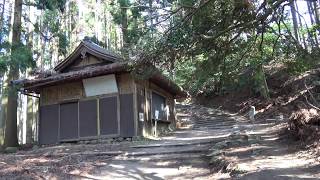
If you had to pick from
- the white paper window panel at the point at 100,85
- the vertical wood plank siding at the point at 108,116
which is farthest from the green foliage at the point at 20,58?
the vertical wood plank siding at the point at 108,116

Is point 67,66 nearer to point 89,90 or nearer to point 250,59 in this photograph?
point 89,90

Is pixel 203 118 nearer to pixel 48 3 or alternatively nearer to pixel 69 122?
pixel 69 122

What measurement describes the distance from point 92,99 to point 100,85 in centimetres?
82

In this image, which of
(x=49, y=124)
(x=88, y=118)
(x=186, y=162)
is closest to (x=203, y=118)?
(x=88, y=118)

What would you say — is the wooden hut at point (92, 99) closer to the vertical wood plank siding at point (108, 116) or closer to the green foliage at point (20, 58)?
the vertical wood plank siding at point (108, 116)

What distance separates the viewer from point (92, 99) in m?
16.9

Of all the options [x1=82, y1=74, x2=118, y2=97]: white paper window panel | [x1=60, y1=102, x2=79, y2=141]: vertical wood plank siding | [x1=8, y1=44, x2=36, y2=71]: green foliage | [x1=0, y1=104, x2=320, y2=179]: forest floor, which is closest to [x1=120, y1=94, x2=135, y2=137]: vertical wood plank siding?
[x1=82, y1=74, x2=118, y2=97]: white paper window panel

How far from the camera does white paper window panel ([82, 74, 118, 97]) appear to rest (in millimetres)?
16375

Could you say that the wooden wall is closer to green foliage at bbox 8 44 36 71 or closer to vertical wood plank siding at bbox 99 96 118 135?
vertical wood plank siding at bbox 99 96 118 135

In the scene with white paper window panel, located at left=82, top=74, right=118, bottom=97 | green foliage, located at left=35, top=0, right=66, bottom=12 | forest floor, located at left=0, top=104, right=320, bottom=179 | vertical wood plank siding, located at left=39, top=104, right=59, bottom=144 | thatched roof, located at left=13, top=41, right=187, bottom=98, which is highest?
green foliage, located at left=35, top=0, right=66, bottom=12

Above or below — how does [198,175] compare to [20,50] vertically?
below

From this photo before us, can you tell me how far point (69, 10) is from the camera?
34.7 m

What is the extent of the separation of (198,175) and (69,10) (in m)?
28.5

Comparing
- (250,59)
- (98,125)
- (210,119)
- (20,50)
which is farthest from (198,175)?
(210,119)
